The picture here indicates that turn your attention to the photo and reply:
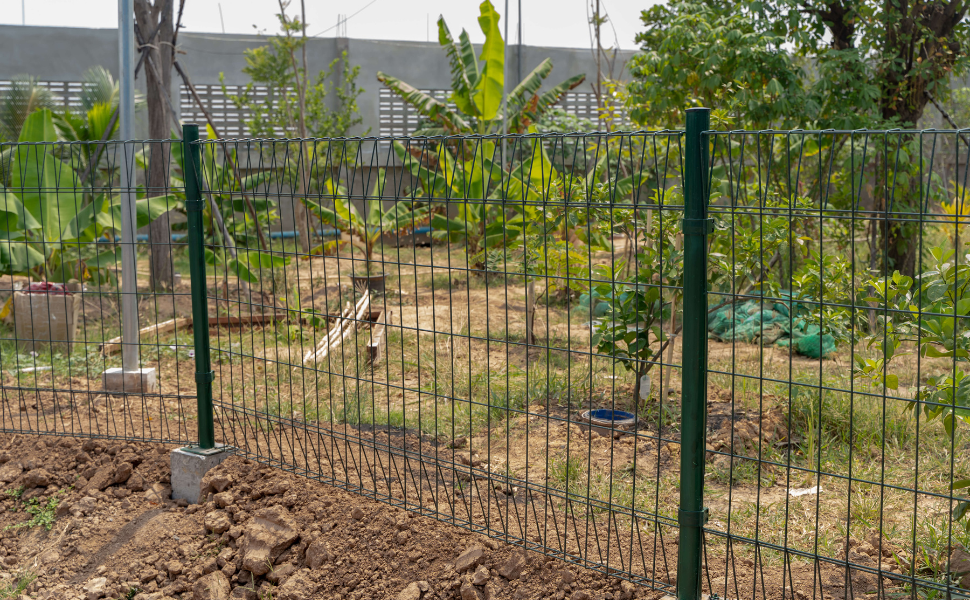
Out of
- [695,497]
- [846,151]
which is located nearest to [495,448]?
[695,497]

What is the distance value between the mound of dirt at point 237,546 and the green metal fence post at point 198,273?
270mm

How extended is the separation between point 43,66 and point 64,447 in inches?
569

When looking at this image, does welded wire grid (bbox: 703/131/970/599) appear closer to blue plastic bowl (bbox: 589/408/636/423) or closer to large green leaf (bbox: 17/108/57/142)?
blue plastic bowl (bbox: 589/408/636/423)

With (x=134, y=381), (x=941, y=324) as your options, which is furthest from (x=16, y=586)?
(x=941, y=324)

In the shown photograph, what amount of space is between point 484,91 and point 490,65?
38 centimetres

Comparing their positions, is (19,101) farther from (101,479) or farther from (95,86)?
(101,479)

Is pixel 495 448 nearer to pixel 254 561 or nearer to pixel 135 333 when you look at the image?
pixel 254 561

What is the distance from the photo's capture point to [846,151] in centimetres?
812

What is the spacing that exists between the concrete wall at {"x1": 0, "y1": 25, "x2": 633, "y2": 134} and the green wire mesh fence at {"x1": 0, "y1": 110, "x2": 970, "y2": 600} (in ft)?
32.8

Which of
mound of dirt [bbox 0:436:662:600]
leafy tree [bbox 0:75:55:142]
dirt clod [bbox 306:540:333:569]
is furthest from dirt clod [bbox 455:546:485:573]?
leafy tree [bbox 0:75:55:142]

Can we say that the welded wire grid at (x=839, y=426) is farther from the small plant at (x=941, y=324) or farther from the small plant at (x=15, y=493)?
the small plant at (x=15, y=493)

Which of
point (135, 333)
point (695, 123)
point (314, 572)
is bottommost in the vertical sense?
point (314, 572)

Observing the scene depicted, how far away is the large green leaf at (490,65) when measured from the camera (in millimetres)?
10422

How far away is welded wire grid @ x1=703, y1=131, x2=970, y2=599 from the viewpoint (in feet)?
7.52
